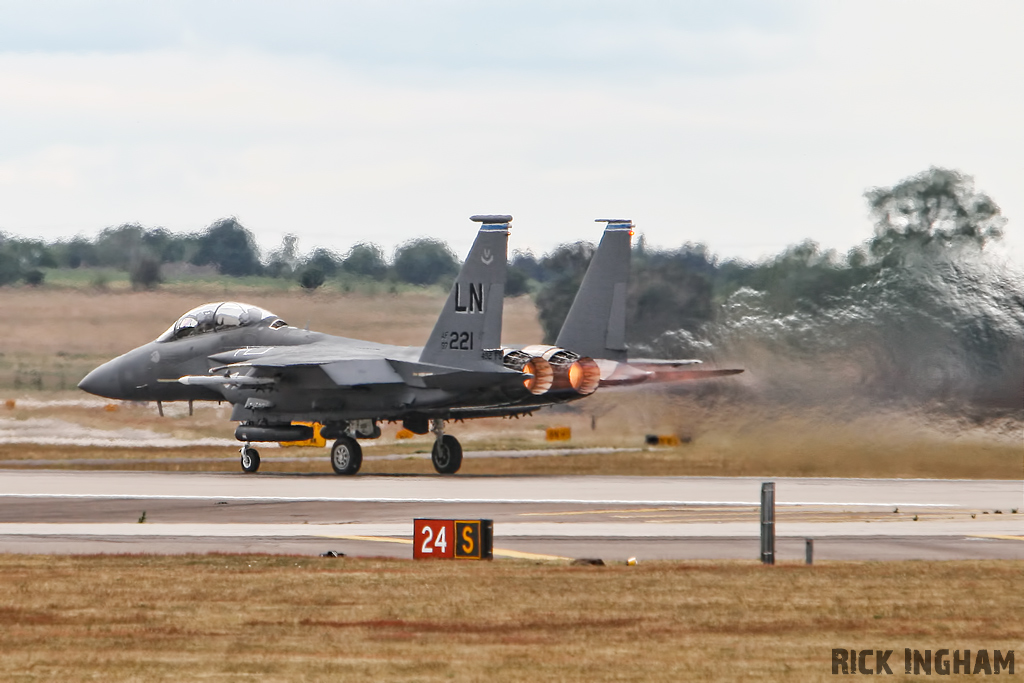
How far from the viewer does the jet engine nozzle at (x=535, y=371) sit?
33719 mm

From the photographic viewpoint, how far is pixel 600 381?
3544 cm

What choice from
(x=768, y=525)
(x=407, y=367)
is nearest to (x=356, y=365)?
(x=407, y=367)

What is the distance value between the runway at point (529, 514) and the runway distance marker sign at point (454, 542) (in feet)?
3.07

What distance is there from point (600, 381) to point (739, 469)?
3868mm

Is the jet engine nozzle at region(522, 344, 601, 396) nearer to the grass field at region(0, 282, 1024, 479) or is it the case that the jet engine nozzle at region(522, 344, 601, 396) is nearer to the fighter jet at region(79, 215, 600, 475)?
the fighter jet at region(79, 215, 600, 475)

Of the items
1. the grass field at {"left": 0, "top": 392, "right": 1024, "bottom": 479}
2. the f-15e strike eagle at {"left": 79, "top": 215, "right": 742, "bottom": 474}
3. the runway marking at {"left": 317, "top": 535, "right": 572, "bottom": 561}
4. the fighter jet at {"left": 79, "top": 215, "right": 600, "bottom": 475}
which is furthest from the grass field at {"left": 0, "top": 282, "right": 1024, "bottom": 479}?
the runway marking at {"left": 317, "top": 535, "right": 572, "bottom": 561}

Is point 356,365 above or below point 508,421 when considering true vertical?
above

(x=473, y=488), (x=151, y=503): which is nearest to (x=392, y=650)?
(x=151, y=503)

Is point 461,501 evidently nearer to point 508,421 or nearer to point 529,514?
point 529,514

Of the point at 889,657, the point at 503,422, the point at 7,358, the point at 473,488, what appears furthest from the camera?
the point at 503,422

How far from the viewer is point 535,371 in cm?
3381

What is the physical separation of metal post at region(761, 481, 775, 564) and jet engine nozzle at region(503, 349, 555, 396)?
17322mm

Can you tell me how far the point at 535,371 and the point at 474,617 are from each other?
2136 centimetres

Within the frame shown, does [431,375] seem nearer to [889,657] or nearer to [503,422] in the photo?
[503,422]
